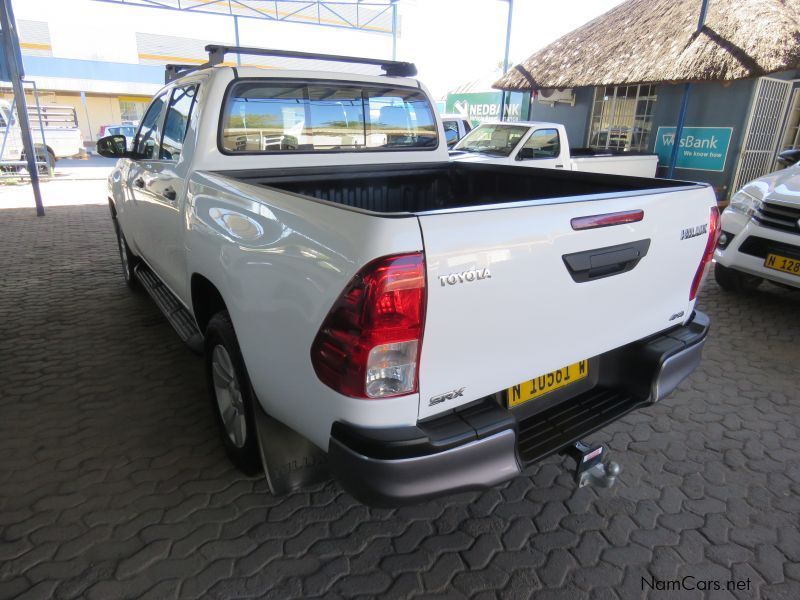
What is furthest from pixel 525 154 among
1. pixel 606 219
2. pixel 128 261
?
pixel 606 219

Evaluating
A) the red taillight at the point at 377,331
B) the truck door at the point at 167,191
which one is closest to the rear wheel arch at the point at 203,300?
the truck door at the point at 167,191

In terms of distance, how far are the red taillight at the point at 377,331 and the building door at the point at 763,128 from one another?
11.4 meters

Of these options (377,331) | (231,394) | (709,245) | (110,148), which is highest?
(110,148)

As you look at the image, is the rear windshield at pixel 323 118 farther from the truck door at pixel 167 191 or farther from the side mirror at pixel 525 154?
the side mirror at pixel 525 154

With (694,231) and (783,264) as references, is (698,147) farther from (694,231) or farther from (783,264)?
(694,231)

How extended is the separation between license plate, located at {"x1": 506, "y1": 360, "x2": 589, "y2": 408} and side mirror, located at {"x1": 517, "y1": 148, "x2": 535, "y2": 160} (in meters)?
7.35

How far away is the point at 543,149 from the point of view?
897 cm

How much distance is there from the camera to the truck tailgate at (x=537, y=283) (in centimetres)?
152

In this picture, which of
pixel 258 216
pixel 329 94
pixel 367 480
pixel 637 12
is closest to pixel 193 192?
pixel 258 216

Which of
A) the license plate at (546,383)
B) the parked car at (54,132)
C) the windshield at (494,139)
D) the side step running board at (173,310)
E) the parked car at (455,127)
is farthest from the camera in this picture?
the parked car at (54,132)

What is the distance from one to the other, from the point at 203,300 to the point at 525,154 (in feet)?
24.2

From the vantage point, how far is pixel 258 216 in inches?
76.1

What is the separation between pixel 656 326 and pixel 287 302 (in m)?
1.57

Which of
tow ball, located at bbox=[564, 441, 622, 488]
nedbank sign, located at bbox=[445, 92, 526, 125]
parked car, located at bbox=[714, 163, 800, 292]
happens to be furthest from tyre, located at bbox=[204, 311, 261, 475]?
nedbank sign, located at bbox=[445, 92, 526, 125]
